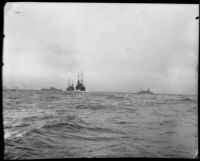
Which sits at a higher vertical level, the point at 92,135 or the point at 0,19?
the point at 0,19

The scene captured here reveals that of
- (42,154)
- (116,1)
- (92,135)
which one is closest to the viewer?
(116,1)

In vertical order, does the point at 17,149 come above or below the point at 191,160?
below

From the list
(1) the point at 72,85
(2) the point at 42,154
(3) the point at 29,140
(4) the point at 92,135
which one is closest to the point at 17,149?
(2) the point at 42,154

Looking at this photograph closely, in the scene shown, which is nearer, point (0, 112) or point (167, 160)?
point (0, 112)

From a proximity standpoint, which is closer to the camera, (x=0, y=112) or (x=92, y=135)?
(x=0, y=112)

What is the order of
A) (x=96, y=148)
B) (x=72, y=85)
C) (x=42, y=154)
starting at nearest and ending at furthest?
(x=42, y=154), (x=96, y=148), (x=72, y=85)

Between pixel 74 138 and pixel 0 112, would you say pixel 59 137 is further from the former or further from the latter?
pixel 0 112

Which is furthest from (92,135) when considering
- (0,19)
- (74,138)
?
(0,19)

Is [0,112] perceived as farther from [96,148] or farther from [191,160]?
[96,148]

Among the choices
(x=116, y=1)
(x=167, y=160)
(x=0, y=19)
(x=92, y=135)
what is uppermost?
(x=116, y=1)
